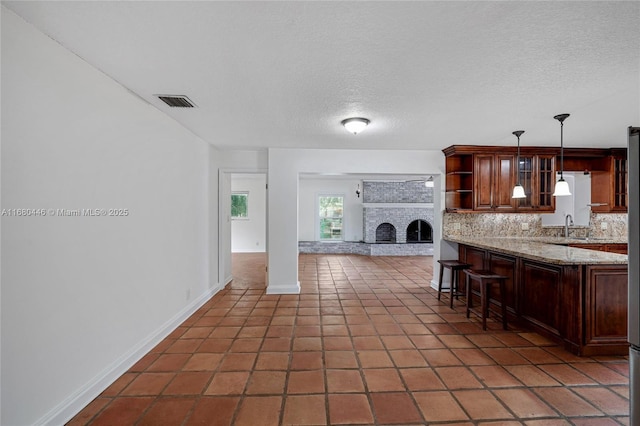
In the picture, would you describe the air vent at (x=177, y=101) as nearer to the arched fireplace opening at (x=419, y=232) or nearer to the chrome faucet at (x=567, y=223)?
the chrome faucet at (x=567, y=223)

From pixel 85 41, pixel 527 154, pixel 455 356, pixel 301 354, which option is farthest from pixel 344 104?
pixel 527 154

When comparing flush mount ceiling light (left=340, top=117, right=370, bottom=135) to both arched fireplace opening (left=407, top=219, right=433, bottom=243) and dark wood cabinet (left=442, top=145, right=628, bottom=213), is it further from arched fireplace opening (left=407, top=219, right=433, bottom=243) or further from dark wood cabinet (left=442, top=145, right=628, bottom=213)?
arched fireplace opening (left=407, top=219, right=433, bottom=243)

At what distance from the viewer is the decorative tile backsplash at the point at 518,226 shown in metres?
4.89

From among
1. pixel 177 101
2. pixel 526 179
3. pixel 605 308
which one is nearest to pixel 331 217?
pixel 526 179

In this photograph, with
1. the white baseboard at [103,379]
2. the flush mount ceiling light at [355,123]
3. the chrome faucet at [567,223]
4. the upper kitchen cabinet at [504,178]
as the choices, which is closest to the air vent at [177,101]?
the flush mount ceiling light at [355,123]

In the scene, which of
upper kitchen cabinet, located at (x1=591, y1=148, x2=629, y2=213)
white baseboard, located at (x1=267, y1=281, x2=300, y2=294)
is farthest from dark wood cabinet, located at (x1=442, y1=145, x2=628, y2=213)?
white baseboard, located at (x1=267, y1=281, x2=300, y2=294)

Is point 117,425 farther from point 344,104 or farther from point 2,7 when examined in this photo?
point 344,104

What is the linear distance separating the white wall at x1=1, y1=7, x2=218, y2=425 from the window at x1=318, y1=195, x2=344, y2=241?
21.5 feet

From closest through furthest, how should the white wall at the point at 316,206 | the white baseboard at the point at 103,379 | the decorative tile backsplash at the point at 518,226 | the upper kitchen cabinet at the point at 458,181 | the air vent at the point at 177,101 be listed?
1. the white baseboard at the point at 103,379
2. the air vent at the point at 177,101
3. the upper kitchen cabinet at the point at 458,181
4. the decorative tile backsplash at the point at 518,226
5. the white wall at the point at 316,206

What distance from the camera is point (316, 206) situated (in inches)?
368

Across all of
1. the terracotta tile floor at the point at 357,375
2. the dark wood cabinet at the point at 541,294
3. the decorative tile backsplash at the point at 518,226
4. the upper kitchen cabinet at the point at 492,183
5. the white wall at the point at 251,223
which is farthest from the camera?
the white wall at the point at 251,223

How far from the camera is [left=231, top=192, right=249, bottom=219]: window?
9188 millimetres

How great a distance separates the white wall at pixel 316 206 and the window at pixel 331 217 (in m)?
0.14

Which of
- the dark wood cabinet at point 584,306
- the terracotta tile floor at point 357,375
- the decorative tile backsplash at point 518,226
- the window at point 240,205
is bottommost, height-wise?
the terracotta tile floor at point 357,375
